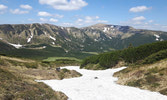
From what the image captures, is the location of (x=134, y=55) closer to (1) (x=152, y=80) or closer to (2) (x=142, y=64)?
(2) (x=142, y=64)

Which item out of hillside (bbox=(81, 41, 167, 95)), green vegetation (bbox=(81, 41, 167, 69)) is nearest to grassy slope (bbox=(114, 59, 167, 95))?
hillside (bbox=(81, 41, 167, 95))

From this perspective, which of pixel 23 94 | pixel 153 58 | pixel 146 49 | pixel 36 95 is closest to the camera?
pixel 23 94

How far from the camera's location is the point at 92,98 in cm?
3002

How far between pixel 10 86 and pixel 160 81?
116ft

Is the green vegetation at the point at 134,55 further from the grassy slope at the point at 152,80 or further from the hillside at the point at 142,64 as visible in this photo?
the grassy slope at the point at 152,80

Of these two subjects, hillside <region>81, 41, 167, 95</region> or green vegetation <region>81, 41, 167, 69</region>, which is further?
green vegetation <region>81, 41, 167, 69</region>

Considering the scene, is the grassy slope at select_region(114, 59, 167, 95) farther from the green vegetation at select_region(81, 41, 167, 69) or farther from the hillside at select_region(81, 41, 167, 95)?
the green vegetation at select_region(81, 41, 167, 69)

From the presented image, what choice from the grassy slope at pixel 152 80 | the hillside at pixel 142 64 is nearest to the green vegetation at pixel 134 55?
the hillside at pixel 142 64

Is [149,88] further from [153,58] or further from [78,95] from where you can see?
[153,58]

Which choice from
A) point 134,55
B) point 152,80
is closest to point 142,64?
point 152,80

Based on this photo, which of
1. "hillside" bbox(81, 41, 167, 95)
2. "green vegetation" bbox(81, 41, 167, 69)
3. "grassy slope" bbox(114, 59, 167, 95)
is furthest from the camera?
"green vegetation" bbox(81, 41, 167, 69)

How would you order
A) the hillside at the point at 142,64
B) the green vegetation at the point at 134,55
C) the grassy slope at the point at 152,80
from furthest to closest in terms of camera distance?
1. the green vegetation at the point at 134,55
2. the hillside at the point at 142,64
3. the grassy slope at the point at 152,80

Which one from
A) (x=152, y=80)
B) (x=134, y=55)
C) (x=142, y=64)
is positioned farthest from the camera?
(x=134, y=55)

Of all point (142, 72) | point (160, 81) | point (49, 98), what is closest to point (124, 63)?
point (142, 72)
